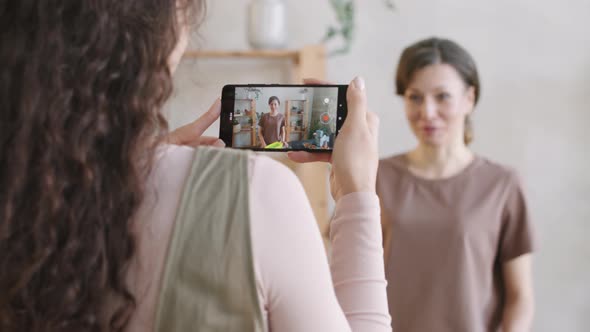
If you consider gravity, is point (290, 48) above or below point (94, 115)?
above

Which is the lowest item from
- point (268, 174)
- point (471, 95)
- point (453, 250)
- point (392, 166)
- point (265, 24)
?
point (453, 250)

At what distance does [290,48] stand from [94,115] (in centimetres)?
203

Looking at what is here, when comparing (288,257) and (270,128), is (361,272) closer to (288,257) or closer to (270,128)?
(288,257)

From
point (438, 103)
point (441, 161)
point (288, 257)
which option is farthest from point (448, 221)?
point (288, 257)

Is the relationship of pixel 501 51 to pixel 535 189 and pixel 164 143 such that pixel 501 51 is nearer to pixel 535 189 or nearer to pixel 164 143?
pixel 535 189

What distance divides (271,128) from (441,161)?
3.95ft

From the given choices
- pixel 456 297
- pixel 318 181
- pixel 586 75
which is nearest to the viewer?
pixel 456 297

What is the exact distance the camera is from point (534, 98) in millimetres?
2438

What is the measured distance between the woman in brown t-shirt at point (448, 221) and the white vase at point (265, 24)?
19.8 inches

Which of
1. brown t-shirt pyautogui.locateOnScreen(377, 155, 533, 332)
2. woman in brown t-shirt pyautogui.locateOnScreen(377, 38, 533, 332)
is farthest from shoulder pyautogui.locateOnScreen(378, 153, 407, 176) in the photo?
brown t-shirt pyautogui.locateOnScreen(377, 155, 533, 332)

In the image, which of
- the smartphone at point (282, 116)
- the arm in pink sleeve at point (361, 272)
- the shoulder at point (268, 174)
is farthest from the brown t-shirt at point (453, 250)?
the shoulder at point (268, 174)

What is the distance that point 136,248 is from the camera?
542 mm

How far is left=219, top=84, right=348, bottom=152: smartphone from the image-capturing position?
2.86 feet

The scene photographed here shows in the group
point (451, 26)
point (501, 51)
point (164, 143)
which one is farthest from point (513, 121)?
point (164, 143)
